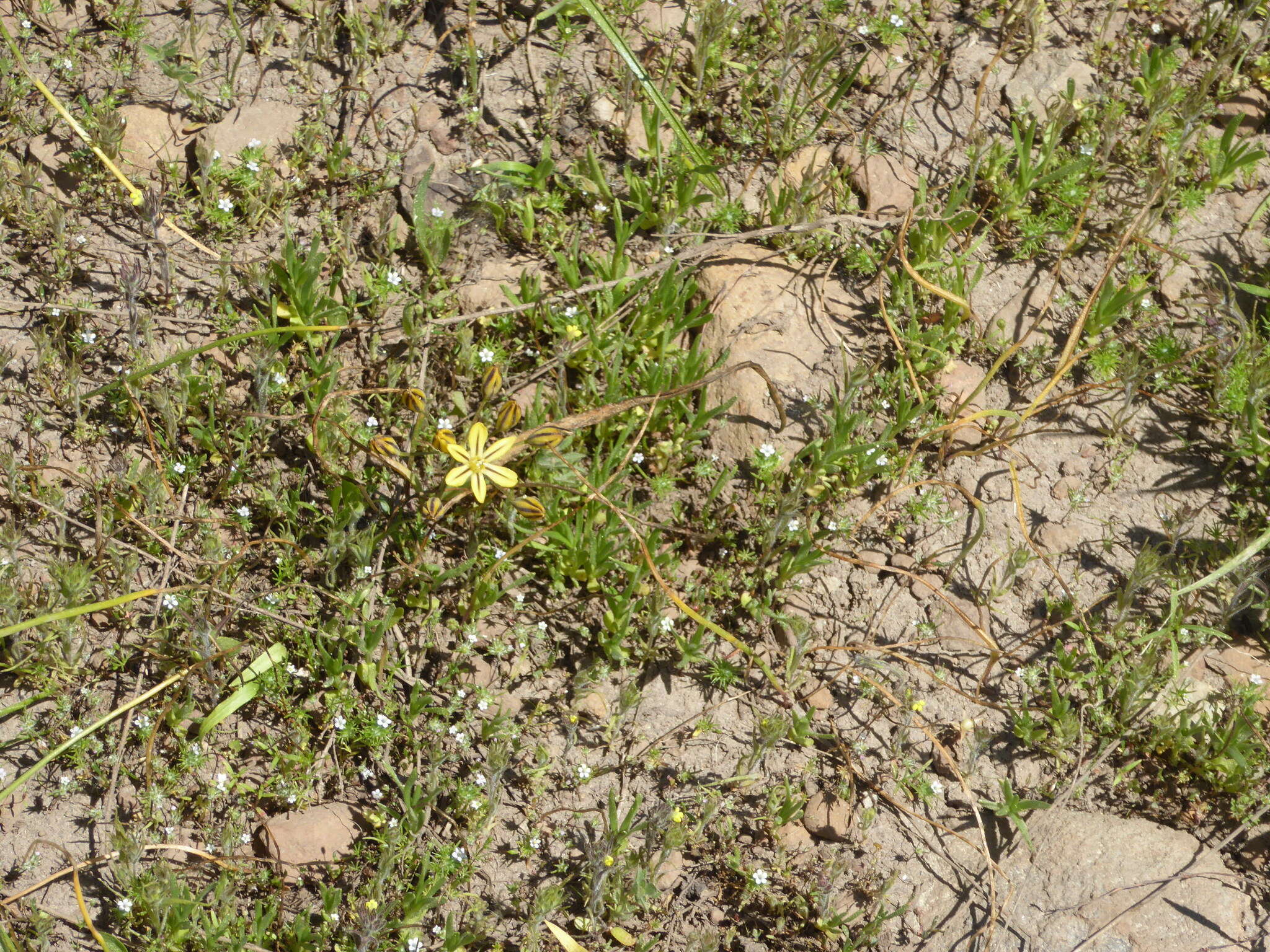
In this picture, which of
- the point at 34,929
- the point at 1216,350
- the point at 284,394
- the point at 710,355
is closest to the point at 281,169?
the point at 284,394

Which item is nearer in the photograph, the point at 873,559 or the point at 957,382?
the point at 873,559

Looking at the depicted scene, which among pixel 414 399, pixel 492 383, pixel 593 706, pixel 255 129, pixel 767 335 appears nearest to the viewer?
pixel 593 706

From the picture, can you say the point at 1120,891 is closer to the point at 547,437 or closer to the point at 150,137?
the point at 547,437

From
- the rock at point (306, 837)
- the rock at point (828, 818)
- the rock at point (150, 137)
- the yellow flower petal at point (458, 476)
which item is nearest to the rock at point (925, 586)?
the rock at point (828, 818)

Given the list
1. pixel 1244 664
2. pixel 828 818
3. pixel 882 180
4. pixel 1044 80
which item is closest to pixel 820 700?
pixel 828 818

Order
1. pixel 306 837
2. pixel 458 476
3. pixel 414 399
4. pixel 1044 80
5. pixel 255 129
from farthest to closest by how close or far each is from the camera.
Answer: pixel 1044 80, pixel 255 129, pixel 414 399, pixel 458 476, pixel 306 837

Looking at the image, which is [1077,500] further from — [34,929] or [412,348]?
[34,929]
